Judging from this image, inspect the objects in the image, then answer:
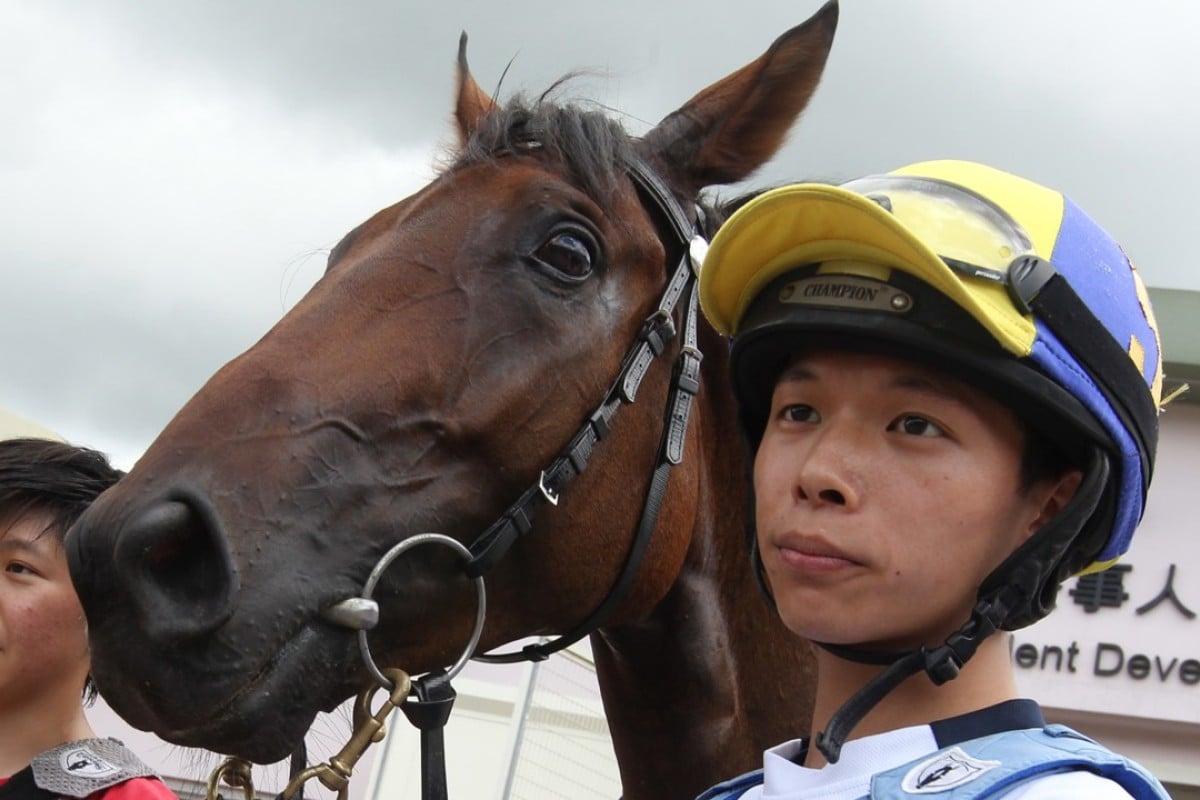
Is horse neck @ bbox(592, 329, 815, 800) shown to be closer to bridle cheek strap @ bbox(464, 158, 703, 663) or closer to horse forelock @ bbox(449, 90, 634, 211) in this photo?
bridle cheek strap @ bbox(464, 158, 703, 663)

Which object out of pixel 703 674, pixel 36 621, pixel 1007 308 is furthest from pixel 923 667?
pixel 36 621

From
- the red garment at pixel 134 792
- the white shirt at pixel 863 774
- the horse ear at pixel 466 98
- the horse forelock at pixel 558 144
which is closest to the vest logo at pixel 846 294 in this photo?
the white shirt at pixel 863 774

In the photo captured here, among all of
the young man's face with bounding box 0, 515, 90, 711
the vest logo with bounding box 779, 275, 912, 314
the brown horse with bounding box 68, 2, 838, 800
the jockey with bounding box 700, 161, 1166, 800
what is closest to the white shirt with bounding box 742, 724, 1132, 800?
the jockey with bounding box 700, 161, 1166, 800

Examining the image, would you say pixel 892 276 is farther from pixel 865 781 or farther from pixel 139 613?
pixel 139 613

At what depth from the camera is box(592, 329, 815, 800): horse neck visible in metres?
2.83

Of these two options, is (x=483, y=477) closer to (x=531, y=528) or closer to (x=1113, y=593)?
(x=531, y=528)

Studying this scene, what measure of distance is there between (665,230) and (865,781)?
65.2 inches

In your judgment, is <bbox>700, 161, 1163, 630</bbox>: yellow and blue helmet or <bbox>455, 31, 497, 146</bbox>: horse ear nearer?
<bbox>700, 161, 1163, 630</bbox>: yellow and blue helmet

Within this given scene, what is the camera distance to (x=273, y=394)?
2178 mm

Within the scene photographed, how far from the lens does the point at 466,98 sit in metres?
3.46

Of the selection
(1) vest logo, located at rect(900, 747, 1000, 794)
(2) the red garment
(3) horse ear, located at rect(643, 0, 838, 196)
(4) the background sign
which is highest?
(4) the background sign

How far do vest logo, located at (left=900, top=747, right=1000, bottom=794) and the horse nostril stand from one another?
1092mm

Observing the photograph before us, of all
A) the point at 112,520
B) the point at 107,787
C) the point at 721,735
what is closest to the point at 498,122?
the point at 112,520

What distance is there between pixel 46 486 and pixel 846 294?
2.18 meters
